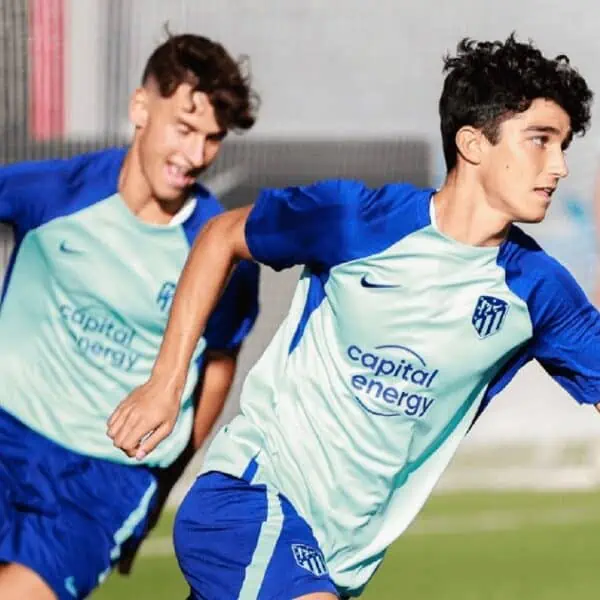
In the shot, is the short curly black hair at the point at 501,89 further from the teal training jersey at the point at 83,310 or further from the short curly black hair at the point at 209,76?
→ the short curly black hair at the point at 209,76

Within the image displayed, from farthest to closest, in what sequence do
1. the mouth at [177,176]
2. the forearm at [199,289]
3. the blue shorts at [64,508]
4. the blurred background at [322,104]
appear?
the blurred background at [322,104], the mouth at [177,176], the blue shorts at [64,508], the forearm at [199,289]

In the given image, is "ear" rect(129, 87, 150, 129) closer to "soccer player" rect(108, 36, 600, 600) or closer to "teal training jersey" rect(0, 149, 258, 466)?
"teal training jersey" rect(0, 149, 258, 466)

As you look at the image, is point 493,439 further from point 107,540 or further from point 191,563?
point 191,563

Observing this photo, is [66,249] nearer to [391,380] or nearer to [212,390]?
[212,390]

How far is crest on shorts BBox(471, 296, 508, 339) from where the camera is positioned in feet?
9.44

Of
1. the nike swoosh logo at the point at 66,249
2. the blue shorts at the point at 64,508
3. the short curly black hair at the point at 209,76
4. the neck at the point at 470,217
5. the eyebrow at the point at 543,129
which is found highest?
the eyebrow at the point at 543,129

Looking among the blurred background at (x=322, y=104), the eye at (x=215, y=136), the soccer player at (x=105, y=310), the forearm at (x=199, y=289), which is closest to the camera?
the forearm at (x=199, y=289)

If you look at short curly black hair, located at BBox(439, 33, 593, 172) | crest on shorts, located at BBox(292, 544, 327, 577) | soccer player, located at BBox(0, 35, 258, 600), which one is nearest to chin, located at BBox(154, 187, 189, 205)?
soccer player, located at BBox(0, 35, 258, 600)

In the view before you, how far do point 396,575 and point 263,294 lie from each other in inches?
32.2

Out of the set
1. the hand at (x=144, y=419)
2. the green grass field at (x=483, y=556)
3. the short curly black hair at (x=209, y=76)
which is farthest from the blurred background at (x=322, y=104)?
the hand at (x=144, y=419)

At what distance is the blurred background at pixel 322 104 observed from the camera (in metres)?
4.48

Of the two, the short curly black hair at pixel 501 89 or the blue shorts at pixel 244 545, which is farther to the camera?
the short curly black hair at pixel 501 89

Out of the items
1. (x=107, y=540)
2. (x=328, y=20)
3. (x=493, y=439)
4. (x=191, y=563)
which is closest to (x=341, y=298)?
(x=191, y=563)

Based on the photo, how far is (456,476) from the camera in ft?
16.2
